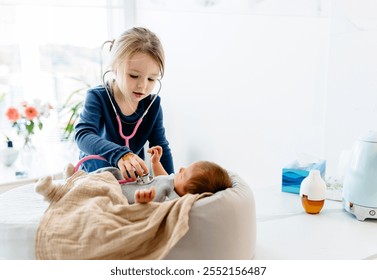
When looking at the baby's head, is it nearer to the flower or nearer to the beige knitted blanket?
the beige knitted blanket

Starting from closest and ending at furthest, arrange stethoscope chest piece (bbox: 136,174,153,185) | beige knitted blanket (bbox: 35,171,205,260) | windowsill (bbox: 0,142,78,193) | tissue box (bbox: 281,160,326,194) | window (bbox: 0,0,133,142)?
beige knitted blanket (bbox: 35,171,205,260)
stethoscope chest piece (bbox: 136,174,153,185)
tissue box (bbox: 281,160,326,194)
windowsill (bbox: 0,142,78,193)
window (bbox: 0,0,133,142)

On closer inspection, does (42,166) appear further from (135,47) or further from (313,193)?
(313,193)

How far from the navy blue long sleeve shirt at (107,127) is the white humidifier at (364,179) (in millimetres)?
656

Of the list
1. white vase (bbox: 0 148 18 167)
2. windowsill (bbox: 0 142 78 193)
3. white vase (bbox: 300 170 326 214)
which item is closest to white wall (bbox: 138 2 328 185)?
white vase (bbox: 300 170 326 214)

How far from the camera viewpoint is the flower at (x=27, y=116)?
7.37ft

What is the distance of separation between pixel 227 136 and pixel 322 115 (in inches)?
19.0

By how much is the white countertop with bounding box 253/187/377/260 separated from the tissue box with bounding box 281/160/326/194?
8 centimetres

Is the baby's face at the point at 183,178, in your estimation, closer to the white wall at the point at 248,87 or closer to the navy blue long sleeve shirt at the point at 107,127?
the navy blue long sleeve shirt at the point at 107,127

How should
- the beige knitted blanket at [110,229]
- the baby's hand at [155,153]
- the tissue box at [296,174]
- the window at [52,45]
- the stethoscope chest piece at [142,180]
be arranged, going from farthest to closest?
the window at [52,45] < the tissue box at [296,174] < the baby's hand at [155,153] < the stethoscope chest piece at [142,180] < the beige knitted blanket at [110,229]

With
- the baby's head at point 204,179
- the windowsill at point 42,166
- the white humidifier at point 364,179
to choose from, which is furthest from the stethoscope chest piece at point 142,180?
the windowsill at point 42,166

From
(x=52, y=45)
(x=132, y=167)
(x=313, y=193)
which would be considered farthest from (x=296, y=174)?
(x=52, y=45)

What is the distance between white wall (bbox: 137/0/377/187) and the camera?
133 centimetres

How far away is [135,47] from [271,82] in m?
0.57

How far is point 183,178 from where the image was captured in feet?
3.29
